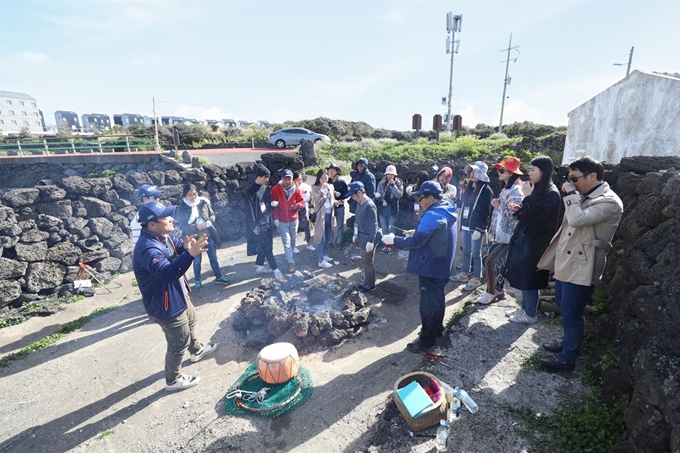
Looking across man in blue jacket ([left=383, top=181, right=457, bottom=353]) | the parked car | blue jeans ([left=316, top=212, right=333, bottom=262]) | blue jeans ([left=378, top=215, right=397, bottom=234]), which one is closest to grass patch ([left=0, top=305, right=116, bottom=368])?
blue jeans ([left=316, top=212, right=333, bottom=262])

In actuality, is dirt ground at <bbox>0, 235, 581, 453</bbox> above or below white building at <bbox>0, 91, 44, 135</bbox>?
below

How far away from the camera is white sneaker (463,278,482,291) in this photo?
20.6 feet

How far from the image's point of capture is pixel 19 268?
6320 millimetres

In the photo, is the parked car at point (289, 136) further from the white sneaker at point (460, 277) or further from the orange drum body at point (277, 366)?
the orange drum body at point (277, 366)

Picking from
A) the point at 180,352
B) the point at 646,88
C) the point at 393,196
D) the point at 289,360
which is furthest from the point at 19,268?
the point at 646,88

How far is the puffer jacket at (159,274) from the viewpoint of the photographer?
3359 millimetres

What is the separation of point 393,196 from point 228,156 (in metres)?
15.1

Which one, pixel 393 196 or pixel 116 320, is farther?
pixel 393 196

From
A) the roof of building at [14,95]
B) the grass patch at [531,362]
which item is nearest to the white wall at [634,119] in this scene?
the grass patch at [531,362]

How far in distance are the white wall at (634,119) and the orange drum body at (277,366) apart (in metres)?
9.76

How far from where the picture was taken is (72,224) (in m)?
7.19

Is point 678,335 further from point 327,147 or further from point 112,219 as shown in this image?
point 327,147

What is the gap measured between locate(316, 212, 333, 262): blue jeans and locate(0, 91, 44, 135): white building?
91.9 metres

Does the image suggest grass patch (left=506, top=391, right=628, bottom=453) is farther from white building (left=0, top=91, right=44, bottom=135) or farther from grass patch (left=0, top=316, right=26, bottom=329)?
white building (left=0, top=91, right=44, bottom=135)
